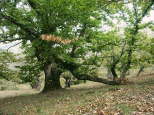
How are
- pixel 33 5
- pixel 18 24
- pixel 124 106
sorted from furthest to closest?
pixel 18 24, pixel 33 5, pixel 124 106

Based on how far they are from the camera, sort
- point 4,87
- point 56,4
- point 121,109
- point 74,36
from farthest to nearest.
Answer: point 4,87 → point 74,36 → point 56,4 → point 121,109

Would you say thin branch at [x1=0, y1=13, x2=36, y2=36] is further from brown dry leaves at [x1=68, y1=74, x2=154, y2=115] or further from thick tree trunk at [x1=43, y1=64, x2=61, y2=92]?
brown dry leaves at [x1=68, y1=74, x2=154, y2=115]

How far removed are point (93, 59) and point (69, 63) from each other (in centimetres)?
192

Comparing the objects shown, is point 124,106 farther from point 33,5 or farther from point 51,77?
point 51,77

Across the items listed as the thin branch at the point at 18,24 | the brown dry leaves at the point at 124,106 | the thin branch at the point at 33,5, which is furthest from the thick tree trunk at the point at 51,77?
the brown dry leaves at the point at 124,106

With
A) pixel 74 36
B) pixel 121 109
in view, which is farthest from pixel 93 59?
pixel 121 109

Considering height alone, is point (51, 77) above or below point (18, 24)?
below

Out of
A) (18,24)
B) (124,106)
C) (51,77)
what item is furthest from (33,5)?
(124,106)

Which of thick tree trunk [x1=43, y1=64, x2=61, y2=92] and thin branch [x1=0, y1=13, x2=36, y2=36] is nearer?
thin branch [x1=0, y1=13, x2=36, y2=36]

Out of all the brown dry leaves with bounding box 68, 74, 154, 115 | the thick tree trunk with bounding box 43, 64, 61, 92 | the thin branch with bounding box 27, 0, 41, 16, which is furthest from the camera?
the thick tree trunk with bounding box 43, 64, 61, 92

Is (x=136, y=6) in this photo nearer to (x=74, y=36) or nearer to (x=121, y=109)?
(x=74, y=36)

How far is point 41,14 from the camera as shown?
1880 centimetres

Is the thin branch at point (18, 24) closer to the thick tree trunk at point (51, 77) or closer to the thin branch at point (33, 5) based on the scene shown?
the thin branch at point (33, 5)

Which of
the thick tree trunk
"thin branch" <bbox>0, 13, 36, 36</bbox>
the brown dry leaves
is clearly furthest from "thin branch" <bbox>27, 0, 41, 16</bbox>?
the brown dry leaves
